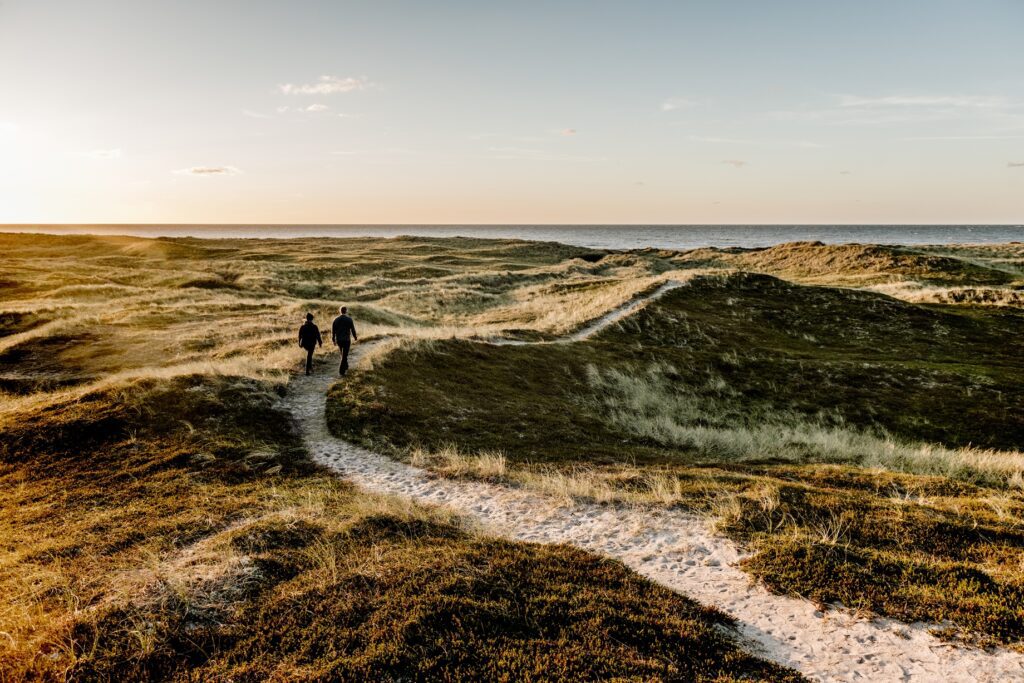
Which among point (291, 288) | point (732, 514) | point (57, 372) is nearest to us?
point (732, 514)

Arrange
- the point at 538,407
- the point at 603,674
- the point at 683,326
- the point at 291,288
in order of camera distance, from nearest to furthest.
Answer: the point at 603,674 → the point at 538,407 → the point at 683,326 → the point at 291,288

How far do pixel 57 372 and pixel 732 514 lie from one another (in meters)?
34.0

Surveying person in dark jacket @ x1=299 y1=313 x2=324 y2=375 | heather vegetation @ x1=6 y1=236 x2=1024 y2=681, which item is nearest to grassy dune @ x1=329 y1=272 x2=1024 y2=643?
heather vegetation @ x1=6 y1=236 x2=1024 y2=681

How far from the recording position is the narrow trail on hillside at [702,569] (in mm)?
7094

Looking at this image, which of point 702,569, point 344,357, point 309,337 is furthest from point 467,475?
point 309,337

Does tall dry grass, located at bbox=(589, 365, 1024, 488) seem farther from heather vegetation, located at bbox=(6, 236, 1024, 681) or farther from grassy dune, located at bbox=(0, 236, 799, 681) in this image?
grassy dune, located at bbox=(0, 236, 799, 681)

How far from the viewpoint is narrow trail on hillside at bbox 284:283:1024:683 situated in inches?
279

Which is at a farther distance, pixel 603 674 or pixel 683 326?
pixel 683 326

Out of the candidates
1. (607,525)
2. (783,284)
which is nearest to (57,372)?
(607,525)

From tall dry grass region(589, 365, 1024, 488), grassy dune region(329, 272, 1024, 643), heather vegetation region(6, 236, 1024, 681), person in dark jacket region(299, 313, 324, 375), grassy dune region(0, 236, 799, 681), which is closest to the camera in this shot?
grassy dune region(0, 236, 799, 681)

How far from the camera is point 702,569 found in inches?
384

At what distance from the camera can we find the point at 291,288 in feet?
224

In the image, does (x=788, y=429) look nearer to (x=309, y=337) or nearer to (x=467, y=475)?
(x=467, y=475)

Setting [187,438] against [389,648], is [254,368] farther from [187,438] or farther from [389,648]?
[389,648]
